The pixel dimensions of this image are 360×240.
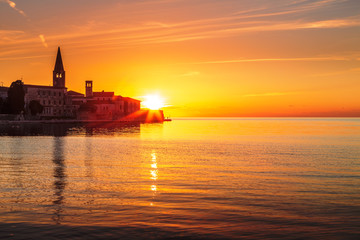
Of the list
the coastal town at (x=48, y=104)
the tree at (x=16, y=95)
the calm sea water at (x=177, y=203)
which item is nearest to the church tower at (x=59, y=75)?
the coastal town at (x=48, y=104)

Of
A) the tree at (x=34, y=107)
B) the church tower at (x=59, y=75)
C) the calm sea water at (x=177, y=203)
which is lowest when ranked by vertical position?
the calm sea water at (x=177, y=203)

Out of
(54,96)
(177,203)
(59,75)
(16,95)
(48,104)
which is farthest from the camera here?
(59,75)

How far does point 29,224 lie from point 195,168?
1831 cm

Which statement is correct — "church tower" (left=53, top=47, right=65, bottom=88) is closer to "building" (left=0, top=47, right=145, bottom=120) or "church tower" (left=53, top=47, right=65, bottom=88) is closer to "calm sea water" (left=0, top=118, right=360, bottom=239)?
"building" (left=0, top=47, right=145, bottom=120)

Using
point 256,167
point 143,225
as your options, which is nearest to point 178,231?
point 143,225

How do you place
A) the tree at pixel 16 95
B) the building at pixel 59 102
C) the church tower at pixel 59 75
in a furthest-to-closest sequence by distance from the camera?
the church tower at pixel 59 75 → the building at pixel 59 102 → the tree at pixel 16 95

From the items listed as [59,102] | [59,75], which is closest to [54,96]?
[59,102]

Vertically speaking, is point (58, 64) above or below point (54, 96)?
above

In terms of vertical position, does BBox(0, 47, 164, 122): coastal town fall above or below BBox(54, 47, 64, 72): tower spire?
below

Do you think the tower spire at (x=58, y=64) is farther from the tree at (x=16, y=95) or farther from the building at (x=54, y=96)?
the tree at (x=16, y=95)

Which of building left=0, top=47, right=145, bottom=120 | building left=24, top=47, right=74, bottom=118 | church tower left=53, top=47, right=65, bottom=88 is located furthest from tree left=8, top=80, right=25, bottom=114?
church tower left=53, top=47, right=65, bottom=88

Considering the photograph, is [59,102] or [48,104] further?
[59,102]

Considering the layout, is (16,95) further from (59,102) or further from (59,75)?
(59,75)

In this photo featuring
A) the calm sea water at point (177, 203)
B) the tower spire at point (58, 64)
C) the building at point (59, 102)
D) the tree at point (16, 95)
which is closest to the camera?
the calm sea water at point (177, 203)
